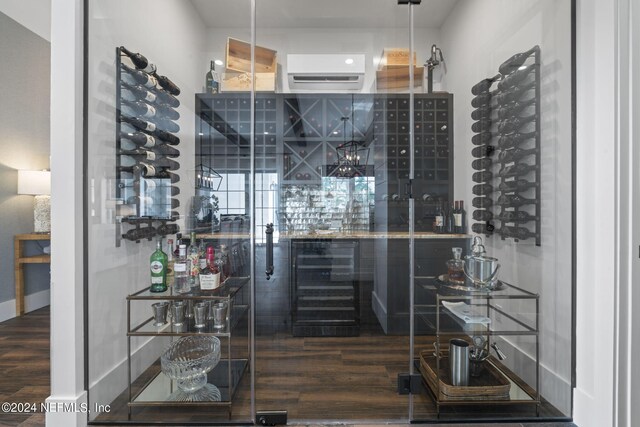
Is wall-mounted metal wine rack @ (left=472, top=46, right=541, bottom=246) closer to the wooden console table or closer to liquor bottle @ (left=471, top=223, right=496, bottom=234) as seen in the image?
liquor bottle @ (left=471, top=223, right=496, bottom=234)

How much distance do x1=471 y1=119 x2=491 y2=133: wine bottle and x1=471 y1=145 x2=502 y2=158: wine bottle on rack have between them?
0.13 metres

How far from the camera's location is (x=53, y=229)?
1.53 meters

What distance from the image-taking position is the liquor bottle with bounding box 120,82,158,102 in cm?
184

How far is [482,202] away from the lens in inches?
90.4

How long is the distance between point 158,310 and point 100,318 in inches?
11.8

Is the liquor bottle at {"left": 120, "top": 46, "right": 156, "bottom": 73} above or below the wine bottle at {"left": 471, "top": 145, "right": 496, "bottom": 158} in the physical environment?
above

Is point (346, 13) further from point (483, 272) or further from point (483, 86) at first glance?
point (483, 272)

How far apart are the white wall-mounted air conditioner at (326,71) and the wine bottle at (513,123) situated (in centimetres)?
123

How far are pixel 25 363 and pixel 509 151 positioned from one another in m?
3.70

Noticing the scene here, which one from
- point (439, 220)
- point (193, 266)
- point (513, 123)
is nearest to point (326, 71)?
point (513, 123)

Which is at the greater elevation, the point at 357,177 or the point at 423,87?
the point at 423,87

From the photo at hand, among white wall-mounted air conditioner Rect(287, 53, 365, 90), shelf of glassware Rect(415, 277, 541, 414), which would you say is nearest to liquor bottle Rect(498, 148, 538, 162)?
shelf of glassware Rect(415, 277, 541, 414)

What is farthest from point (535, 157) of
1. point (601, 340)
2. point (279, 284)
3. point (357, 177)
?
point (279, 284)

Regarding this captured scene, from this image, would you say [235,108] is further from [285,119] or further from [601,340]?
[601,340]
